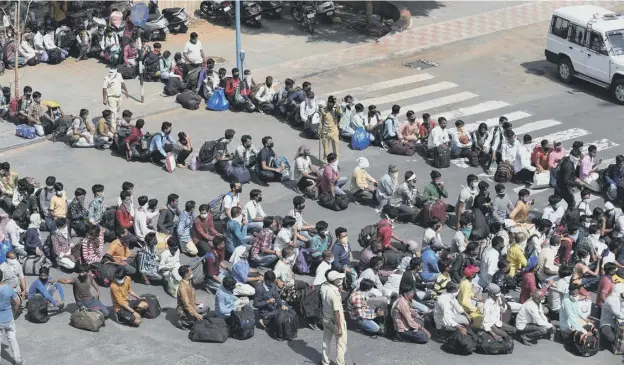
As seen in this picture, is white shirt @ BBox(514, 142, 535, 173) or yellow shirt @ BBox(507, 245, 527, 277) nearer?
yellow shirt @ BBox(507, 245, 527, 277)

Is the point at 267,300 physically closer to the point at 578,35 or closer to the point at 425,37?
the point at 578,35

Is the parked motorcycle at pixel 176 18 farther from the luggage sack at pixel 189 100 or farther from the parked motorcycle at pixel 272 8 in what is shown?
the luggage sack at pixel 189 100

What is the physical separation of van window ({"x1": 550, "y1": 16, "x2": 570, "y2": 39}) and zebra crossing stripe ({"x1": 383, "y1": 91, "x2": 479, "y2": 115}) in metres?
3.18

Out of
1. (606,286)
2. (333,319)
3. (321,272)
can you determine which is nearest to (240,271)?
(321,272)

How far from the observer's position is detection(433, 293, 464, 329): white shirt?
65.5 ft

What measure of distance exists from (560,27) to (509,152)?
23.5 ft

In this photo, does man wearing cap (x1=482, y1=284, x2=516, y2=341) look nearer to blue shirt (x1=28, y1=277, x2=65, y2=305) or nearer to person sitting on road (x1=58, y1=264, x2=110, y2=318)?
person sitting on road (x1=58, y1=264, x2=110, y2=318)

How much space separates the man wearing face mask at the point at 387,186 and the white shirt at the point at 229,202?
3.07 meters

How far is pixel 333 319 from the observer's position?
18938mm

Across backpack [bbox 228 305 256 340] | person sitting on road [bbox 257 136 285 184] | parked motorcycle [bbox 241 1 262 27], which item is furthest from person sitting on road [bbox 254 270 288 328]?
parked motorcycle [bbox 241 1 262 27]

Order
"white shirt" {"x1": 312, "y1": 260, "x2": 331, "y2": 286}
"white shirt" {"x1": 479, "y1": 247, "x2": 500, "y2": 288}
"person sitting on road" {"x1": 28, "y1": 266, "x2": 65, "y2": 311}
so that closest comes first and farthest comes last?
1. "person sitting on road" {"x1": 28, "y1": 266, "x2": 65, "y2": 311}
2. "white shirt" {"x1": 312, "y1": 260, "x2": 331, "y2": 286}
3. "white shirt" {"x1": 479, "y1": 247, "x2": 500, "y2": 288}

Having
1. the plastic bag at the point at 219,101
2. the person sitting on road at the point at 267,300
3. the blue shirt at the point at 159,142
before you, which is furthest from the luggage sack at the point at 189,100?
the person sitting on road at the point at 267,300

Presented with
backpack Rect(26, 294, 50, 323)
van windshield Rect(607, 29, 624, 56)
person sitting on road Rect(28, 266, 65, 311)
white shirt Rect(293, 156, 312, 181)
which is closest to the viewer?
backpack Rect(26, 294, 50, 323)

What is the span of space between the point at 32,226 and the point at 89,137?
4.98m
